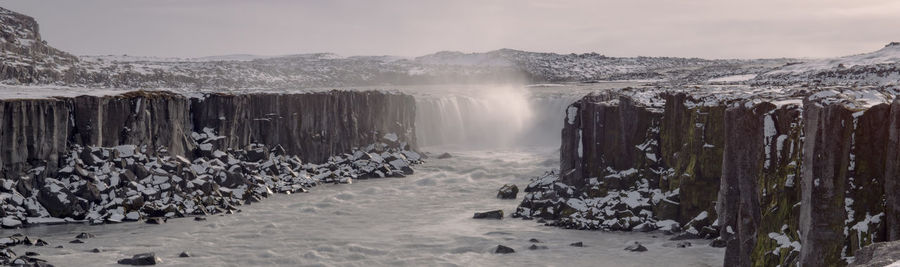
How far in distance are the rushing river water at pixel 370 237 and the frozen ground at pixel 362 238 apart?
0.12 ft


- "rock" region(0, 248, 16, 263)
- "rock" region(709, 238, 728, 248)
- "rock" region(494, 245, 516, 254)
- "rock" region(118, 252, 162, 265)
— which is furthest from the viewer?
"rock" region(494, 245, 516, 254)

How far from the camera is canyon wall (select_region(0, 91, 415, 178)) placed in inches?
1511

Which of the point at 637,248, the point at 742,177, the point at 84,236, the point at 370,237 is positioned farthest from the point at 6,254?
the point at 742,177

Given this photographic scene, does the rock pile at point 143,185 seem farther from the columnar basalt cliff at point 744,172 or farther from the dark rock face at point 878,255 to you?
the dark rock face at point 878,255

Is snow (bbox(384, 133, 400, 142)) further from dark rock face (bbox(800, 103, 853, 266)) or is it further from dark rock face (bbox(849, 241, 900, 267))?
dark rock face (bbox(849, 241, 900, 267))

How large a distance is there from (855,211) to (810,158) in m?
1.56

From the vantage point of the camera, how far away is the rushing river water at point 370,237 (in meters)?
29.0

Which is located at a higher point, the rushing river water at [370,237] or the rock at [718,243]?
the rock at [718,243]

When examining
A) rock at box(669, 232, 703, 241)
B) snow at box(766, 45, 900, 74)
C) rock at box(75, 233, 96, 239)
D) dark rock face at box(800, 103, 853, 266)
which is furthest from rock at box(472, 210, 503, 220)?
snow at box(766, 45, 900, 74)

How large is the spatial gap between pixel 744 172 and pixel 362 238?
14.8m

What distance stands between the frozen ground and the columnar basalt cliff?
1949 mm

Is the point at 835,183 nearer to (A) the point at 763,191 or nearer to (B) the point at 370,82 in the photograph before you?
(A) the point at 763,191

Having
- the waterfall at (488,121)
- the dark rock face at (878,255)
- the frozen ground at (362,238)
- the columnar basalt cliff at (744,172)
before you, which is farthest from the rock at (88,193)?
the waterfall at (488,121)

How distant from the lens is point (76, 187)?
38031mm
